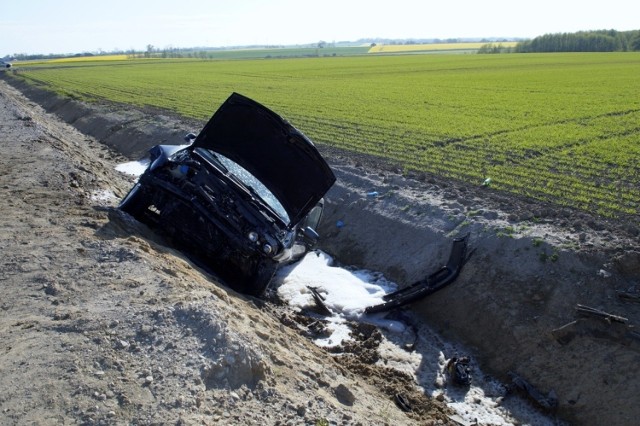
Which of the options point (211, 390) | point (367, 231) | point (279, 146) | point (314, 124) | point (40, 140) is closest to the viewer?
point (211, 390)

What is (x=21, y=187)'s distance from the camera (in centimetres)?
1152

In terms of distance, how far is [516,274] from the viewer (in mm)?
9516

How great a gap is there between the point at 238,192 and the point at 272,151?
1.06 metres

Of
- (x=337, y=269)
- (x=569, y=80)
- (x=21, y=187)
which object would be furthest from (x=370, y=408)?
(x=569, y=80)

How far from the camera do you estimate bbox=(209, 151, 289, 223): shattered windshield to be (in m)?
9.03

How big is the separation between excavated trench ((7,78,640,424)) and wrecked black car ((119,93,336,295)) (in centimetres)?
280

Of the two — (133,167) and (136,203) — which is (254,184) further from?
(133,167)

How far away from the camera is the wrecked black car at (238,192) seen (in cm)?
848

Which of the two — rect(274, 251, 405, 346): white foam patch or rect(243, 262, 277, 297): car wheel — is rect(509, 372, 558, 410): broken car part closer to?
rect(274, 251, 405, 346): white foam patch

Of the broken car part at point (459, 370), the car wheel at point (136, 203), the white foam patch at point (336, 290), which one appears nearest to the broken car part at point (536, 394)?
the broken car part at point (459, 370)

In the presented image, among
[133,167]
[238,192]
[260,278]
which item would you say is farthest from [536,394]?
[133,167]

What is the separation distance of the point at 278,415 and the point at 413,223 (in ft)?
23.8

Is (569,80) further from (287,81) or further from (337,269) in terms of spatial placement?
(337,269)

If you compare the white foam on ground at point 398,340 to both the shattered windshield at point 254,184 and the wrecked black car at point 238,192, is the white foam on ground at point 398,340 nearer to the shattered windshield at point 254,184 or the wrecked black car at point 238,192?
the wrecked black car at point 238,192
